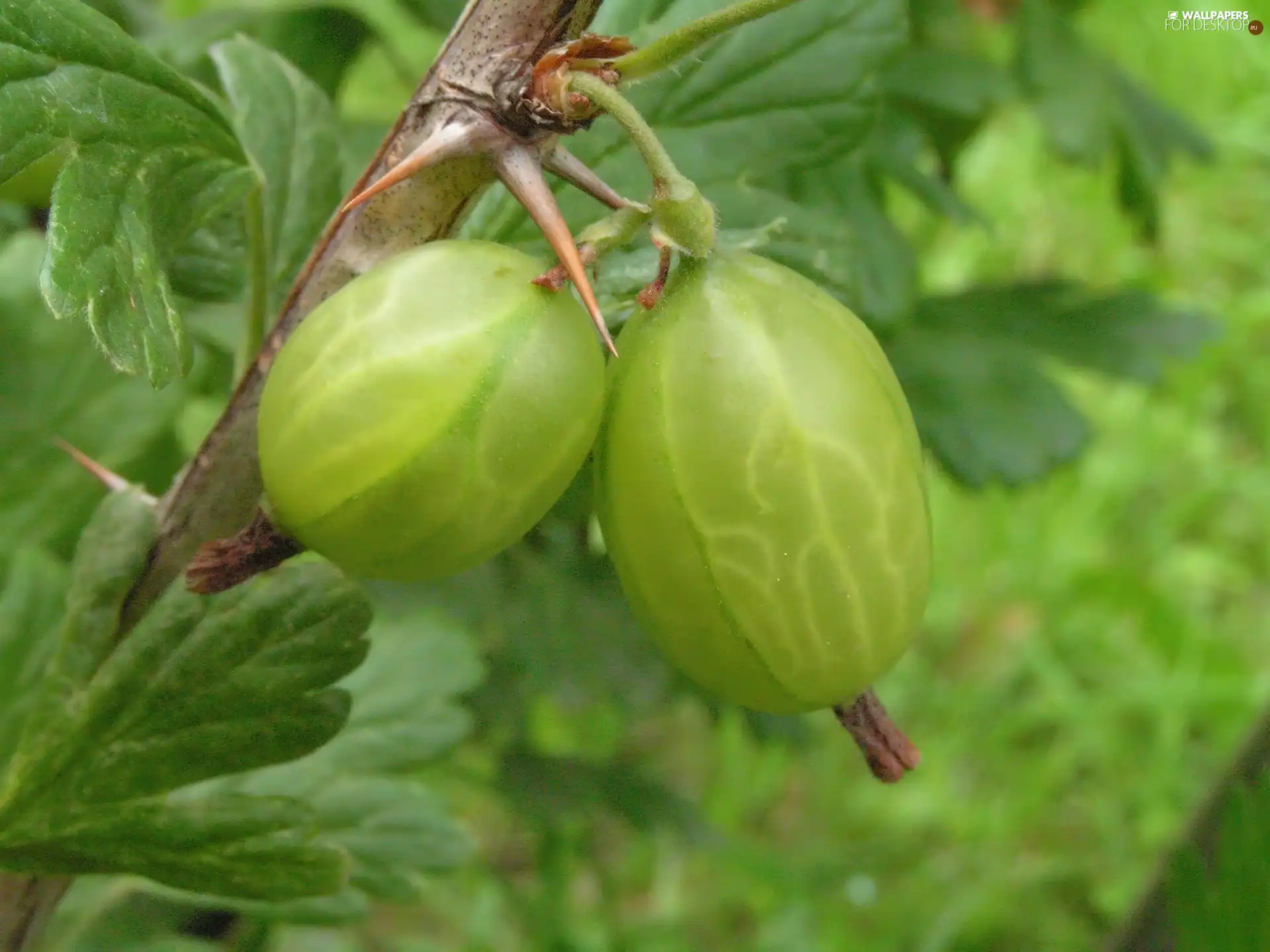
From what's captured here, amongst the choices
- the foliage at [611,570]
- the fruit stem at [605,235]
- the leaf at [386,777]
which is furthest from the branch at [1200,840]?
the fruit stem at [605,235]

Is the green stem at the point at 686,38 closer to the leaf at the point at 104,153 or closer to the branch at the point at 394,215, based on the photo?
the branch at the point at 394,215

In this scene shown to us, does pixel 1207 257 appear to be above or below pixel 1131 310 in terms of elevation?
below

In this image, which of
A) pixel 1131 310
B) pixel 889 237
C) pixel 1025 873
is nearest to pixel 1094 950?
pixel 1025 873

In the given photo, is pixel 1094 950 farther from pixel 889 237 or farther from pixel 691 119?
pixel 691 119

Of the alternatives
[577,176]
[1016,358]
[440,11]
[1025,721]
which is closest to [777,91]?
[577,176]

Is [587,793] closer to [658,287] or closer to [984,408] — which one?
[984,408]
